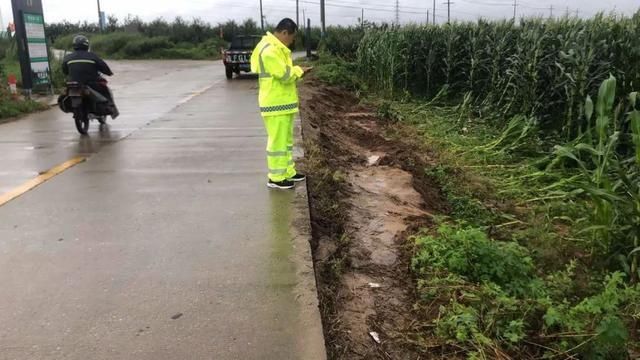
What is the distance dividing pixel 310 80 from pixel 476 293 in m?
15.5

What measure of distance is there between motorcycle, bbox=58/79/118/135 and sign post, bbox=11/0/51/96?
5.45 metres

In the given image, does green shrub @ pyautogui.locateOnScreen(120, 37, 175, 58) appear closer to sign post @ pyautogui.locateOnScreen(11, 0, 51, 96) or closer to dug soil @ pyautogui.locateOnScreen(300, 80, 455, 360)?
sign post @ pyautogui.locateOnScreen(11, 0, 51, 96)

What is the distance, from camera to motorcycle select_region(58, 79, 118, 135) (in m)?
9.45

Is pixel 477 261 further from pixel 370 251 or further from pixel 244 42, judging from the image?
pixel 244 42

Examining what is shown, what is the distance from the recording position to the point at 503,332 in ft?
11.3

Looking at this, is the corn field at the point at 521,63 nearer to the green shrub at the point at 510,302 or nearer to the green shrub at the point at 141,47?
the green shrub at the point at 510,302

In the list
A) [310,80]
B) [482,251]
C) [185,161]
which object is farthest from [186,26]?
[482,251]

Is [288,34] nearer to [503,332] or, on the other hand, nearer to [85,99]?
[503,332]

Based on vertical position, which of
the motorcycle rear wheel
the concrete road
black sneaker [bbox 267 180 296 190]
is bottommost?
the concrete road

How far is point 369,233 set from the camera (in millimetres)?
5465

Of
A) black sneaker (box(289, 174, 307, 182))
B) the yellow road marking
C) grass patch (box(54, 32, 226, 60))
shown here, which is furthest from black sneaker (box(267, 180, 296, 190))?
grass patch (box(54, 32, 226, 60))

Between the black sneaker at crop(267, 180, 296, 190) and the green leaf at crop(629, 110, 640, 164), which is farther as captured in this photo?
the black sneaker at crop(267, 180, 296, 190)

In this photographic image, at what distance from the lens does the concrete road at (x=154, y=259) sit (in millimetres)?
3221

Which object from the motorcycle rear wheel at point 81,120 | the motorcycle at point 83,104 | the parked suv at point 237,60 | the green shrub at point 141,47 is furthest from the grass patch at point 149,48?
the motorcycle rear wheel at point 81,120
